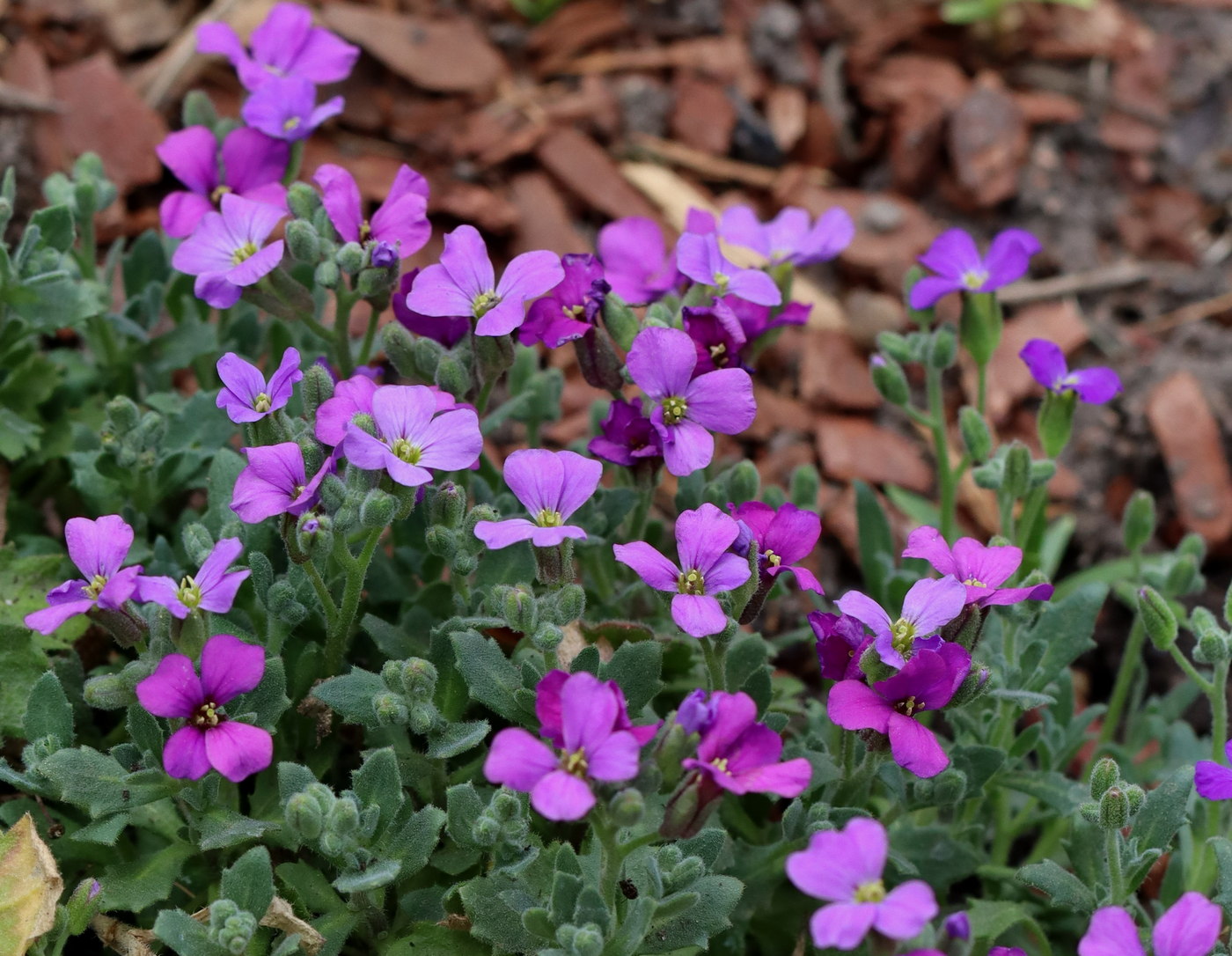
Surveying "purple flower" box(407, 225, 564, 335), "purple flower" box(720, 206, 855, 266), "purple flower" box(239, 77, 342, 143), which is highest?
"purple flower" box(239, 77, 342, 143)

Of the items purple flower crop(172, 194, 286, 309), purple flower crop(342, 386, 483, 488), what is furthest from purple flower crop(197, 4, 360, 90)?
purple flower crop(342, 386, 483, 488)

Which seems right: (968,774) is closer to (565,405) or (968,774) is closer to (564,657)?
(564,657)

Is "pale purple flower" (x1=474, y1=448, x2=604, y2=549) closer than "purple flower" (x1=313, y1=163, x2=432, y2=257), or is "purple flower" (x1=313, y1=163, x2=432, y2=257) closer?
"pale purple flower" (x1=474, y1=448, x2=604, y2=549)

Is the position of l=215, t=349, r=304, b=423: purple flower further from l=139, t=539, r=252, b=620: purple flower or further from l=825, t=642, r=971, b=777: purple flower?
Answer: l=825, t=642, r=971, b=777: purple flower

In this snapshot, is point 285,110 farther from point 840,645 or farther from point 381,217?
point 840,645

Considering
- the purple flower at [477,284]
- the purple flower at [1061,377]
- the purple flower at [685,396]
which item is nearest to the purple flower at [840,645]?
the purple flower at [685,396]

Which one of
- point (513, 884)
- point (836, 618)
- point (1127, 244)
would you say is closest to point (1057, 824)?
point (836, 618)

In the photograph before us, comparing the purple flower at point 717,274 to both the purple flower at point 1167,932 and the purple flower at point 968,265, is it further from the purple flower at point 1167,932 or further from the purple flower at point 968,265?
the purple flower at point 1167,932
